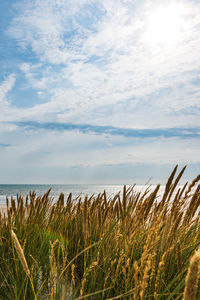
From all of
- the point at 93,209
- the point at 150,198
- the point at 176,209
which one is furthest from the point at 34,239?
the point at 176,209

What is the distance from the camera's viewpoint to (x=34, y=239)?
2.41 metres

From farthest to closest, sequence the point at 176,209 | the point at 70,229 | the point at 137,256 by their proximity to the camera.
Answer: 1. the point at 70,229
2. the point at 137,256
3. the point at 176,209

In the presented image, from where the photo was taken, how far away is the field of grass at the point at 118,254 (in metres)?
1.24

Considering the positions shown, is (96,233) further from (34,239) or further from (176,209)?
(176,209)

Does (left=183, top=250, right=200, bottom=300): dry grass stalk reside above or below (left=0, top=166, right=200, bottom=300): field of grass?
above

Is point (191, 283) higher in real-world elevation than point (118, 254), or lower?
higher

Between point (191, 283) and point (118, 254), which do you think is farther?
point (118, 254)

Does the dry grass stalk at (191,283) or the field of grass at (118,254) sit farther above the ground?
the dry grass stalk at (191,283)

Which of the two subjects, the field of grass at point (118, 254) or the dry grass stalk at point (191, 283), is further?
the field of grass at point (118, 254)

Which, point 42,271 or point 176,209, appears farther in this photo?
Result: point 42,271

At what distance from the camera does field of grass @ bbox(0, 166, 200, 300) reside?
1242mm

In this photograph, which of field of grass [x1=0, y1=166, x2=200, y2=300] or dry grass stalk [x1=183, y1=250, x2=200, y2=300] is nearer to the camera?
dry grass stalk [x1=183, y1=250, x2=200, y2=300]

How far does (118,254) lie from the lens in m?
2.00

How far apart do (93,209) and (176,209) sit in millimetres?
1422
